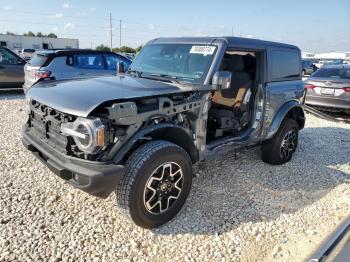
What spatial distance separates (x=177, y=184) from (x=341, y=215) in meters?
2.04

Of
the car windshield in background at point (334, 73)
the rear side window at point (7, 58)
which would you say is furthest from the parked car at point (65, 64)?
the car windshield in background at point (334, 73)

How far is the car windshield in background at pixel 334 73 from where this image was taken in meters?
8.88

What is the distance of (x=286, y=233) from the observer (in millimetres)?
3295

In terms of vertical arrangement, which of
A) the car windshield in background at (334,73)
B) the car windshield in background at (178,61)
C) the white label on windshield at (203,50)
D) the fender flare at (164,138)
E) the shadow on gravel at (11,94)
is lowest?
the shadow on gravel at (11,94)

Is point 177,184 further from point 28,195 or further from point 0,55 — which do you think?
point 0,55

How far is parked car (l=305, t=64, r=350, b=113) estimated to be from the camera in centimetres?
830

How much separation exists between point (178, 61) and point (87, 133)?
1.82 metres

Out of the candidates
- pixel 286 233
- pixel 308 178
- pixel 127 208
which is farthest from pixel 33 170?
pixel 308 178

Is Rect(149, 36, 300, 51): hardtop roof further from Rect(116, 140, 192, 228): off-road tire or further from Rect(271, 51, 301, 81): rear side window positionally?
Rect(116, 140, 192, 228): off-road tire

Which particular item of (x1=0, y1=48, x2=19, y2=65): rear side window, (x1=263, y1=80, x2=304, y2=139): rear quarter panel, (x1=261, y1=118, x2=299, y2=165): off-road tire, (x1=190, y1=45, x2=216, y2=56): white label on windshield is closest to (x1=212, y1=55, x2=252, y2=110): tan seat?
(x1=263, y1=80, x2=304, y2=139): rear quarter panel

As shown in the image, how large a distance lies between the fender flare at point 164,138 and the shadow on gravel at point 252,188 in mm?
657

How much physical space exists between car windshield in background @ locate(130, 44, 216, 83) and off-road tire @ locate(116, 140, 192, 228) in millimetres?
1056

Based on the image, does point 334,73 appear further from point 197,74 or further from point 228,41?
point 197,74

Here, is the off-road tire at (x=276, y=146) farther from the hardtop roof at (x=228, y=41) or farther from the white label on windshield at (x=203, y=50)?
the white label on windshield at (x=203, y=50)
